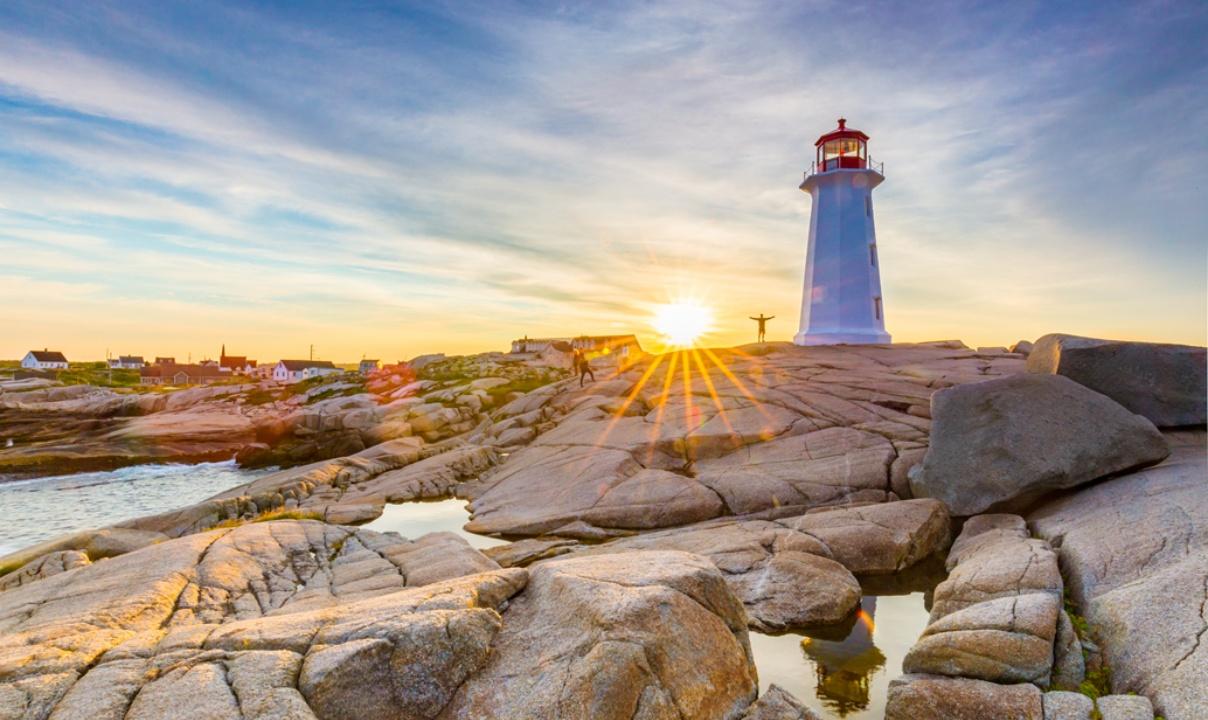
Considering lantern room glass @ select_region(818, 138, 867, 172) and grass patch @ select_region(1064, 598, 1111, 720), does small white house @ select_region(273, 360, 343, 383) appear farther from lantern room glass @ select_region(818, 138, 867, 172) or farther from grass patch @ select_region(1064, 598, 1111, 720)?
grass patch @ select_region(1064, 598, 1111, 720)

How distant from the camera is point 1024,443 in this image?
15266 millimetres

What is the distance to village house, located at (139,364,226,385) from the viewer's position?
5118 inches

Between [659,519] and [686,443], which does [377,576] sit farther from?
[686,443]

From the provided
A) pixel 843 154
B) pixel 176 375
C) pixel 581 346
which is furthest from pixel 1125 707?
pixel 176 375

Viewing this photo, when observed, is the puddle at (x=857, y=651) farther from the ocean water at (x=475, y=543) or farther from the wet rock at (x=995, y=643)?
the wet rock at (x=995, y=643)

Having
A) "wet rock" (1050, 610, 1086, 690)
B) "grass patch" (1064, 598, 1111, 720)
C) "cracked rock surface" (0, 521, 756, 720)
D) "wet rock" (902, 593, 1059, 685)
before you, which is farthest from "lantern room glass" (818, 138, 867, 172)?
"cracked rock surface" (0, 521, 756, 720)

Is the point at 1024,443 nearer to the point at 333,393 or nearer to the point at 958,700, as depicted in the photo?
the point at 958,700

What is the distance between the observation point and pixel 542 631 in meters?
7.45

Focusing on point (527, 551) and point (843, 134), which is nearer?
point (527, 551)

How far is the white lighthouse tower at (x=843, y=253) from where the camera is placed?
4003 cm

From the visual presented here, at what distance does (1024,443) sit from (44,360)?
185m

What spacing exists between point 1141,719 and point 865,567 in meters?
7.53

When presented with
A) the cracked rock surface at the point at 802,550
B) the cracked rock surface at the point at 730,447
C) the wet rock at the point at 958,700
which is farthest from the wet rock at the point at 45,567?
the wet rock at the point at 958,700

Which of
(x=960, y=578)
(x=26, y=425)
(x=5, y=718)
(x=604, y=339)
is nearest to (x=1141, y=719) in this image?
(x=960, y=578)
